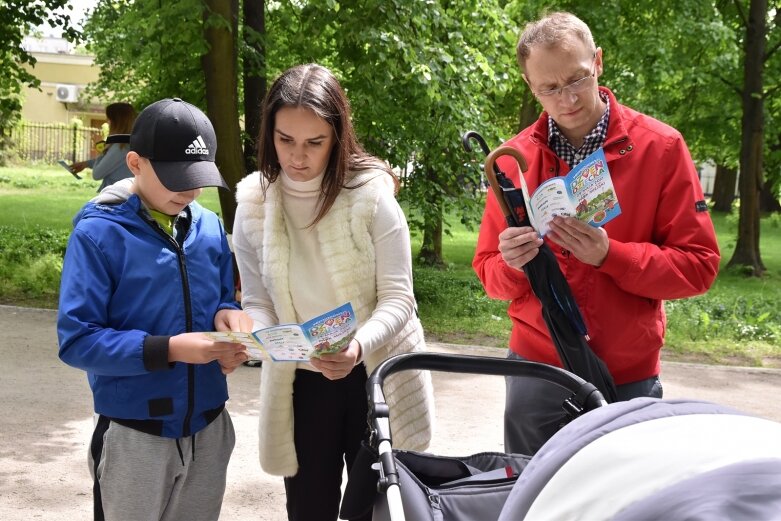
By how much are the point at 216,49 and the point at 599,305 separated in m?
8.32

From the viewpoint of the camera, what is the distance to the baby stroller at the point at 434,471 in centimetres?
247

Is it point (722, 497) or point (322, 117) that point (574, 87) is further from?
point (722, 497)

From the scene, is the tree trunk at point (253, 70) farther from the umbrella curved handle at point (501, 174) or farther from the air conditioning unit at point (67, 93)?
the air conditioning unit at point (67, 93)

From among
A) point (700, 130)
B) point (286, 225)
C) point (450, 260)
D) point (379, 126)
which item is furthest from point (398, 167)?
point (700, 130)

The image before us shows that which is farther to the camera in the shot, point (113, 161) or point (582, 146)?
point (113, 161)

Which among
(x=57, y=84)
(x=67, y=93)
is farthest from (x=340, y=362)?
(x=57, y=84)

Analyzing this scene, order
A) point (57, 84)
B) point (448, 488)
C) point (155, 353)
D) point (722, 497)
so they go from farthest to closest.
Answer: point (57, 84) < point (155, 353) < point (448, 488) < point (722, 497)

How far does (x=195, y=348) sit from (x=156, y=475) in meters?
0.45

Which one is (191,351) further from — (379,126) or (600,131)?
(379,126)

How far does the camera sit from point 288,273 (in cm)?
326

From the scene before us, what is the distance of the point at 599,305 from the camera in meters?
3.20

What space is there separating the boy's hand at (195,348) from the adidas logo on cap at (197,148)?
568 mm

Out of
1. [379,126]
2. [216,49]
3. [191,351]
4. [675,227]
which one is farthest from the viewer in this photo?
[379,126]

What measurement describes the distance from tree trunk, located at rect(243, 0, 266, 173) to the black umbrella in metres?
8.69
